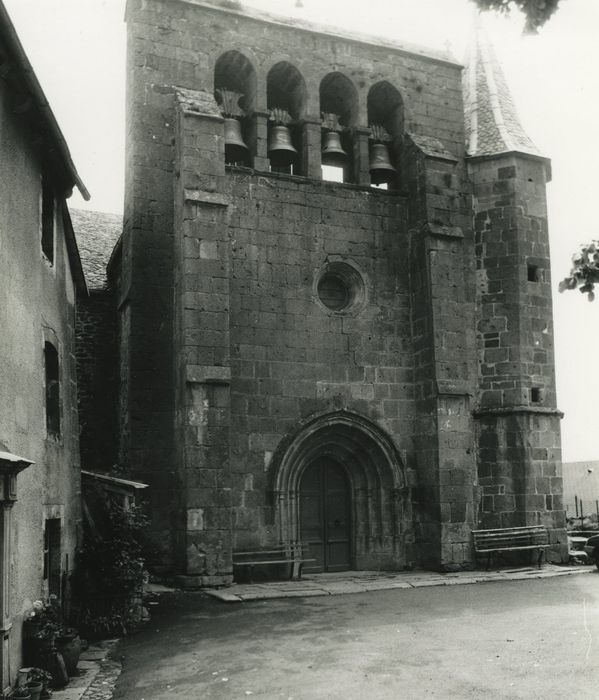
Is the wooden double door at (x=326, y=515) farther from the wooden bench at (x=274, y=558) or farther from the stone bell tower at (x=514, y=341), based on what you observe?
the stone bell tower at (x=514, y=341)

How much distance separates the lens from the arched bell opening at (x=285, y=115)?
1606 centimetres

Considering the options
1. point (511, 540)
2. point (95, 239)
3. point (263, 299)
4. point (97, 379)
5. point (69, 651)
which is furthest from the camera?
point (95, 239)

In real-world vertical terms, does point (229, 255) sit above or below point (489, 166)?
below

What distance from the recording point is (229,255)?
14883 mm

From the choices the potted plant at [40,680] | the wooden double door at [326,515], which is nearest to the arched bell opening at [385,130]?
the wooden double door at [326,515]

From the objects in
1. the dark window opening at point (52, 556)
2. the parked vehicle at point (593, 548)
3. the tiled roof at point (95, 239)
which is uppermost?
the tiled roof at point (95, 239)

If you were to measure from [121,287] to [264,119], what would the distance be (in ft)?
14.0

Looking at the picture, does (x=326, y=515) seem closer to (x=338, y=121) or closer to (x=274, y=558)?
(x=274, y=558)

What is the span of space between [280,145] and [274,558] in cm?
771

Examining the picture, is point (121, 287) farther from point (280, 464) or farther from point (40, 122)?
point (40, 122)

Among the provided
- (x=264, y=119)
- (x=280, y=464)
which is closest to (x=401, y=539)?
(x=280, y=464)

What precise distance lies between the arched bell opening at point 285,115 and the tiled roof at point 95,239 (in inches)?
187

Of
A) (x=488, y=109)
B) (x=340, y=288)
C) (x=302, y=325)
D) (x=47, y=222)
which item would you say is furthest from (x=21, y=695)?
(x=488, y=109)

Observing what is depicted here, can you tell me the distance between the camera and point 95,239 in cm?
2134
